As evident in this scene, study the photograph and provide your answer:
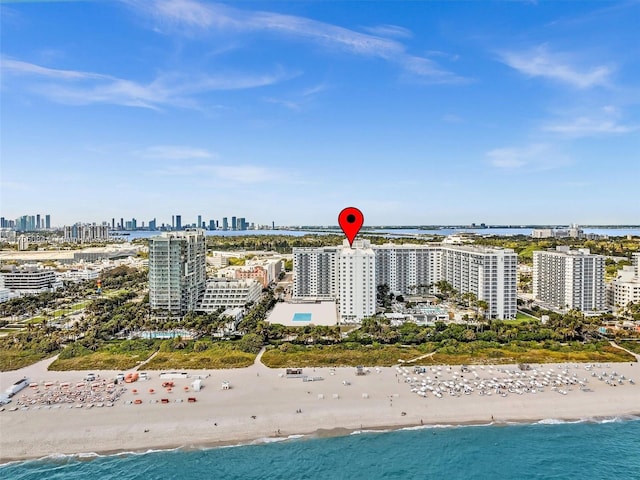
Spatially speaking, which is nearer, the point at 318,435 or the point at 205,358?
the point at 318,435

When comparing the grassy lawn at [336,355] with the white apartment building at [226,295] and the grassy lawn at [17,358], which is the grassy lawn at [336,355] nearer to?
the white apartment building at [226,295]

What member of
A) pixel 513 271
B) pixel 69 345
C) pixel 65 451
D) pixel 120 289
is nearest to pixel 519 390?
pixel 513 271

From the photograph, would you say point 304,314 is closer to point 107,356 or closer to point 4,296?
point 107,356

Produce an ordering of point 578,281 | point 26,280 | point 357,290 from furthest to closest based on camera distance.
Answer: point 26,280
point 578,281
point 357,290

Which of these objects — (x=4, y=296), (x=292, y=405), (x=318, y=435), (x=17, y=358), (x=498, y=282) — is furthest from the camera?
(x=4, y=296)

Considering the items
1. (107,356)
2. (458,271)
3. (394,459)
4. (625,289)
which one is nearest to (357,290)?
(458,271)

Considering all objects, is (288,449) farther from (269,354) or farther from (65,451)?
(269,354)

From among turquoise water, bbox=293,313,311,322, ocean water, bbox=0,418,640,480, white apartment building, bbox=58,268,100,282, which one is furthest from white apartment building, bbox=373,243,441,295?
white apartment building, bbox=58,268,100,282

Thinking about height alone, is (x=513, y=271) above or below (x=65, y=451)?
above
